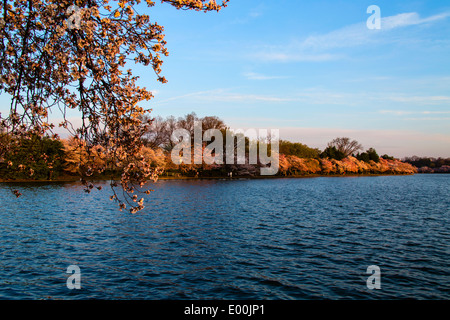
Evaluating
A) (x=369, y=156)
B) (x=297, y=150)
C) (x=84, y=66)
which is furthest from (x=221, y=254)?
(x=369, y=156)

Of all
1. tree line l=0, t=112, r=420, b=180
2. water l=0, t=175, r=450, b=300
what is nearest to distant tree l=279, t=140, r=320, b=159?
tree line l=0, t=112, r=420, b=180

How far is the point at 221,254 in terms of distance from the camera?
18.2 meters

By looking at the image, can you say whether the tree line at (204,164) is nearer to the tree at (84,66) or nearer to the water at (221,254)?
the water at (221,254)

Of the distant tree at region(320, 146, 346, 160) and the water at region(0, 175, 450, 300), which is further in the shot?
the distant tree at region(320, 146, 346, 160)

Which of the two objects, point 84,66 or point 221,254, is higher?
point 84,66

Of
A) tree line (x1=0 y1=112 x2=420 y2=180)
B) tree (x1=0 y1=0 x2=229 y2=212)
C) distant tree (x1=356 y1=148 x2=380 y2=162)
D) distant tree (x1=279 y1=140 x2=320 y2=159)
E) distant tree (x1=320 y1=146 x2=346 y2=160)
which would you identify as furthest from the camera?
distant tree (x1=356 y1=148 x2=380 y2=162)

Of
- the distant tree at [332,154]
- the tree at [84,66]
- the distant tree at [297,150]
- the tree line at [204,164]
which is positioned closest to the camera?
the tree at [84,66]

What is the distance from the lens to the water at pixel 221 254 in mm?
13352

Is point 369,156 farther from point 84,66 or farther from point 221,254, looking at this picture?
point 84,66

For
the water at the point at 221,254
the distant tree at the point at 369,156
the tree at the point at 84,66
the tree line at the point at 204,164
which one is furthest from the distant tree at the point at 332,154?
the tree at the point at 84,66

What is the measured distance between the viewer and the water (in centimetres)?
1335

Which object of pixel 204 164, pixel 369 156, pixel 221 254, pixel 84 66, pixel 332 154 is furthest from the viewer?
pixel 369 156

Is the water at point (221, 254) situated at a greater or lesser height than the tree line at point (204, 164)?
lesser

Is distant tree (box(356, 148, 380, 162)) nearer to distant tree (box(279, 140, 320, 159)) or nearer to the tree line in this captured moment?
the tree line
